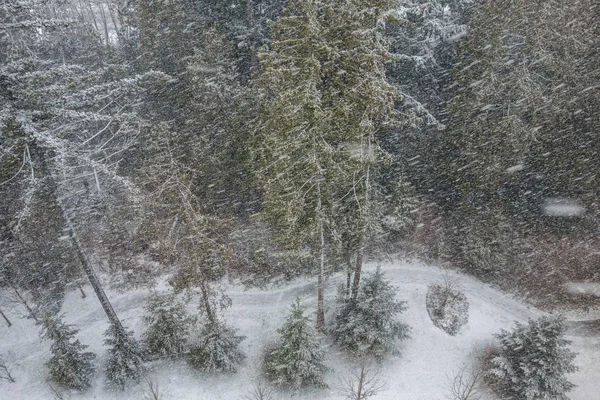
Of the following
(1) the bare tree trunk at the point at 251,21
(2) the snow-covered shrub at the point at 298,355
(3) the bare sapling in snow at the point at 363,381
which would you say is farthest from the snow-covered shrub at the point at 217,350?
(1) the bare tree trunk at the point at 251,21

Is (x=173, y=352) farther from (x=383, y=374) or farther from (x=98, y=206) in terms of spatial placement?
(x=98, y=206)

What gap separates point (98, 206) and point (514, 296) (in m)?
26.4

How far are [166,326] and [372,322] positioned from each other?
9135 mm

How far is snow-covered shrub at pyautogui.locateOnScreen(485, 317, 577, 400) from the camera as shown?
14586 millimetres

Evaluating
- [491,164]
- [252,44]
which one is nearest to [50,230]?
[252,44]

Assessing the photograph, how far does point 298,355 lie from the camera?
1535cm

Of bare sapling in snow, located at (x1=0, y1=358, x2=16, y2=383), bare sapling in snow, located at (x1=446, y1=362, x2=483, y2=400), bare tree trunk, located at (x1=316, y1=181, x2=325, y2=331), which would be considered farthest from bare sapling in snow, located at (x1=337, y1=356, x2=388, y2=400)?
bare sapling in snow, located at (x1=0, y1=358, x2=16, y2=383)

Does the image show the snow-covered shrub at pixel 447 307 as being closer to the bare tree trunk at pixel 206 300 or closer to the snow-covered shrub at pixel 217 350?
the snow-covered shrub at pixel 217 350

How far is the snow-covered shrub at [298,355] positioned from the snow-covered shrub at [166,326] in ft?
14.7

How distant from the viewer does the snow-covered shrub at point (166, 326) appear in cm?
1616

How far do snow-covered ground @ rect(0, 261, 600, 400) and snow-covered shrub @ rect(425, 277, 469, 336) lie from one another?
12.6 inches

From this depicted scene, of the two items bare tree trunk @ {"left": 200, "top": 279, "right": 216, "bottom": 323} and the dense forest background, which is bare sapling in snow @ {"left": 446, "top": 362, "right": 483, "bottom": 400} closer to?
the dense forest background

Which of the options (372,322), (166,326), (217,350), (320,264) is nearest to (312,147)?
(320,264)

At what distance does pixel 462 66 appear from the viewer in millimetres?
20281
